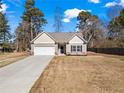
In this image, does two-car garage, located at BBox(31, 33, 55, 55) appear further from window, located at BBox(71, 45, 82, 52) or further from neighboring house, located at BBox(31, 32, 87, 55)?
window, located at BBox(71, 45, 82, 52)

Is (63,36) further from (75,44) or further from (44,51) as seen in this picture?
(44,51)

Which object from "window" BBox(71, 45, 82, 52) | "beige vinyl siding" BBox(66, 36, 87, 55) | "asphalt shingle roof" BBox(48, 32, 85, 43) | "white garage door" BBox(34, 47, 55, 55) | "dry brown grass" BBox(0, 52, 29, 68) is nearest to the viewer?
"dry brown grass" BBox(0, 52, 29, 68)

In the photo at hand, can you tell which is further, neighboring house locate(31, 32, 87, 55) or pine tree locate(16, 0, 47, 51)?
pine tree locate(16, 0, 47, 51)

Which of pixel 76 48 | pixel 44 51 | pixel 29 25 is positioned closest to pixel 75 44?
pixel 76 48

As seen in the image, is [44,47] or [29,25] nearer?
[44,47]

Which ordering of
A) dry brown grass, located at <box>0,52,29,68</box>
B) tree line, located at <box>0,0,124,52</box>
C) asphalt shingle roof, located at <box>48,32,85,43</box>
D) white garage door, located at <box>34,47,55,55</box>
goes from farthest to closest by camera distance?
tree line, located at <box>0,0,124,52</box> → asphalt shingle roof, located at <box>48,32,85,43</box> → white garage door, located at <box>34,47,55,55</box> → dry brown grass, located at <box>0,52,29,68</box>

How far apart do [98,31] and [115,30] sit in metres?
7.37

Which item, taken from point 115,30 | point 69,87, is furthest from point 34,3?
point 69,87

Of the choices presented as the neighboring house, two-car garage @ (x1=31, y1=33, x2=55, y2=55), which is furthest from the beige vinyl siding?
two-car garage @ (x1=31, y1=33, x2=55, y2=55)

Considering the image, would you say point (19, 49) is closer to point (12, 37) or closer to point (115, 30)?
point (12, 37)

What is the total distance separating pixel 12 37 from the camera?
2950 inches

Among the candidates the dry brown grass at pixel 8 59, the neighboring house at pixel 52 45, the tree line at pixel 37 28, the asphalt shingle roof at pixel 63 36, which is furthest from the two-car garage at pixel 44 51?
the tree line at pixel 37 28

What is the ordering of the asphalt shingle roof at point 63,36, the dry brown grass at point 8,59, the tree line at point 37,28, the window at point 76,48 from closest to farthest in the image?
the dry brown grass at point 8,59, the window at point 76,48, the asphalt shingle roof at point 63,36, the tree line at point 37,28

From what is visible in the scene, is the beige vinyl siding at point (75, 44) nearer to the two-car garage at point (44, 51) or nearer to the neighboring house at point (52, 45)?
the neighboring house at point (52, 45)
